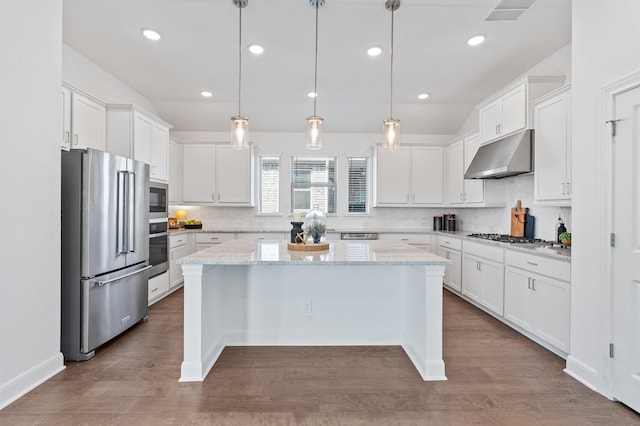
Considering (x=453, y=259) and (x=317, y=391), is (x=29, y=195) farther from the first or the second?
(x=453, y=259)

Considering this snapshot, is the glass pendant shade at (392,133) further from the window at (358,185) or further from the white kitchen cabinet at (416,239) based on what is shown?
the window at (358,185)

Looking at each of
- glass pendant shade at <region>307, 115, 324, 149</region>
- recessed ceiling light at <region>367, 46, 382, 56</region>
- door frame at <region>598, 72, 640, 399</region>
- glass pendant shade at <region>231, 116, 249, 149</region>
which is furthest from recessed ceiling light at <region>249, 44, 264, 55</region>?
door frame at <region>598, 72, 640, 399</region>

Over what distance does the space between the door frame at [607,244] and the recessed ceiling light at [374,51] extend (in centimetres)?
203

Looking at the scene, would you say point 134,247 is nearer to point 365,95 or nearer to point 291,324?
point 291,324

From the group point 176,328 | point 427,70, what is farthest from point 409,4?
point 176,328

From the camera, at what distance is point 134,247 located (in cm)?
326

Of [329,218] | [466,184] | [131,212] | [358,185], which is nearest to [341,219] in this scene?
[329,218]

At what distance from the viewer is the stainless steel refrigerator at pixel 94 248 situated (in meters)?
2.67

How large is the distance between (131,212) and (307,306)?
1947 mm

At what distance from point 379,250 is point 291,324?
40.5 inches

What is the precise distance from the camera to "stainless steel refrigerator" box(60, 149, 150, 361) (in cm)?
267

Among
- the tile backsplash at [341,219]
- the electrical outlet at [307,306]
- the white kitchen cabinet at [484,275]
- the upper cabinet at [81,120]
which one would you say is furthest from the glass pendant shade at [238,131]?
the tile backsplash at [341,219]

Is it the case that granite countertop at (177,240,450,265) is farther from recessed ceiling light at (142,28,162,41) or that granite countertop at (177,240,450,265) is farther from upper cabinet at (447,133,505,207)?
upper cabinet at (447,133,505,207)

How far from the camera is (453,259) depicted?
4750 millimetres
